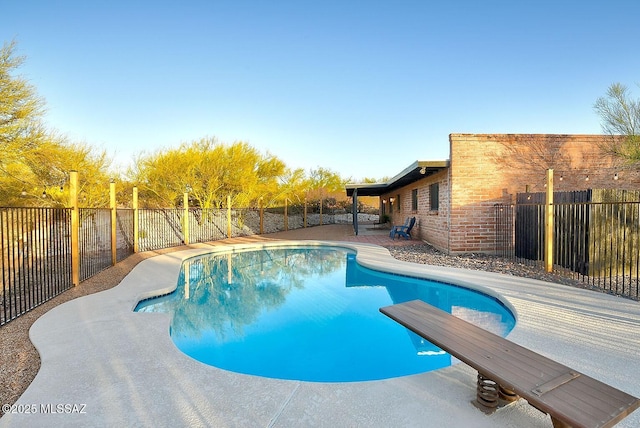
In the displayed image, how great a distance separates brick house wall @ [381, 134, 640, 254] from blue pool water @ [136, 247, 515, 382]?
11.3ft

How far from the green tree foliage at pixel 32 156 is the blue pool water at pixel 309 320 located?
592 centimetres

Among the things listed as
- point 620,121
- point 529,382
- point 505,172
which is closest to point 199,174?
point 505,172

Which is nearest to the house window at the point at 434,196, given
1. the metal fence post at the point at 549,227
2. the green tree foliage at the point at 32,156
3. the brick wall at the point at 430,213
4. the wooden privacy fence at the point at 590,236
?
the brick wall at the point at 430,213

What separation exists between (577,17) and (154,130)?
1578 cm

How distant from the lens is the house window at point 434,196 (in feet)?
34.7

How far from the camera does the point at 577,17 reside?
25.9 feet

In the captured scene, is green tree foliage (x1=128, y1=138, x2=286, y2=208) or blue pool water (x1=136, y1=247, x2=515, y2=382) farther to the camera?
green tree foliage (x1=128, y1=138, x2=286, y2=208)

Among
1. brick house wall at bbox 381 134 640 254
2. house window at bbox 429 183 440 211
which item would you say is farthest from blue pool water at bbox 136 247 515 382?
house window at bbox 429 183 440 211

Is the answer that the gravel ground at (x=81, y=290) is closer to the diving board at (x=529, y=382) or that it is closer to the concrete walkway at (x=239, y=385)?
the concrete walkway at (x=239, y=385)

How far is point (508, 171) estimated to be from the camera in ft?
28.9

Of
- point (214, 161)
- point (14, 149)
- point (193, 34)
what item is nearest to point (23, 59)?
point (14, 149)

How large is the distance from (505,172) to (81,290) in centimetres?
1071

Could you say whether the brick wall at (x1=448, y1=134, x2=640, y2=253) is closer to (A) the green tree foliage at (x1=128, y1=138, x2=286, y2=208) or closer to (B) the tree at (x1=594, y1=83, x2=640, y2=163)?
(B) the tree at (x1=594, y1=83, x2=640, y2=163)

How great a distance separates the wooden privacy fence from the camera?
5.84 meters
